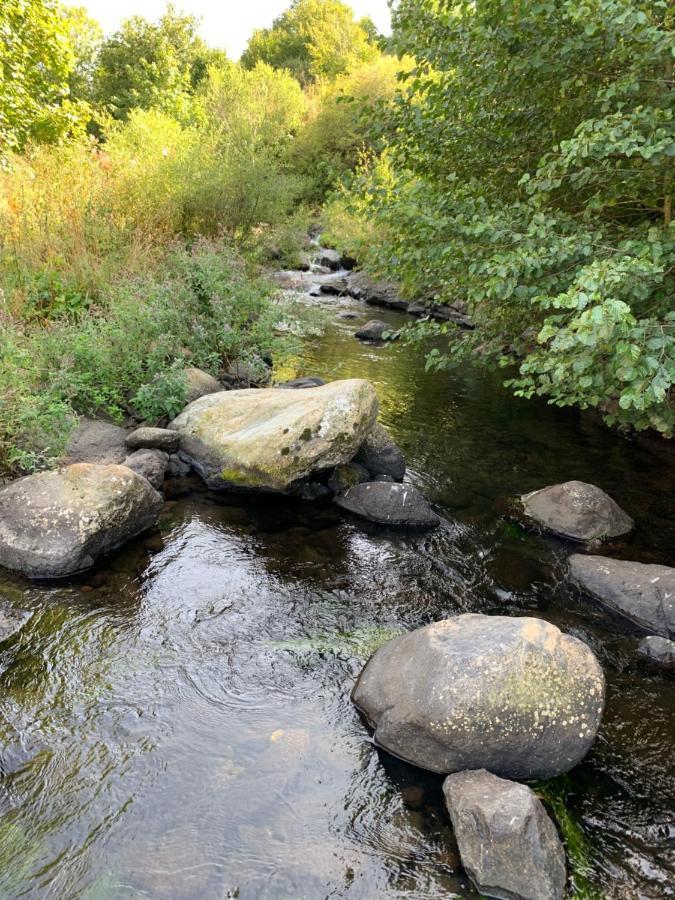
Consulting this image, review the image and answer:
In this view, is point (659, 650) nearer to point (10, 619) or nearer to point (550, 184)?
point (550, 184)

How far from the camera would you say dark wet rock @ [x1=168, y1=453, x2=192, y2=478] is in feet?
24.7

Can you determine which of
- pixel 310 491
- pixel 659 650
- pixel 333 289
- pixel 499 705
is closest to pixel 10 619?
pixel 310 491

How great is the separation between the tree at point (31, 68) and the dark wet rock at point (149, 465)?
31.8 ft

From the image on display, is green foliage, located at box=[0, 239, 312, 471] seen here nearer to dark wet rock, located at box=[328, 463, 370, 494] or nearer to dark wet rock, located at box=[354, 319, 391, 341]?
dark wet rock, located at box=[328, 463, 370, 494]

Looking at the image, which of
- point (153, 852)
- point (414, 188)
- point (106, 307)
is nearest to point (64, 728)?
point (153, 852)

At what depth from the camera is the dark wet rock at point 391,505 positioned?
262 inches

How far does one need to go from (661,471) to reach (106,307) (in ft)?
29.2

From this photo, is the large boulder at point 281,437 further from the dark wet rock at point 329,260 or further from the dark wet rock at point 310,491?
the dark wet rock at point 329,260

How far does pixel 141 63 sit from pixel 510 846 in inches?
1831

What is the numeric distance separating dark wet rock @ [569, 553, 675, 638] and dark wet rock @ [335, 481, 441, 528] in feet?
5.60

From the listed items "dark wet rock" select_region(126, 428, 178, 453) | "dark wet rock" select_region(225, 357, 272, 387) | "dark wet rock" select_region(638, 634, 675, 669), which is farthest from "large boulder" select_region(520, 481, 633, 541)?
"dark wet rock" select_region(225, 357, 272, 387)

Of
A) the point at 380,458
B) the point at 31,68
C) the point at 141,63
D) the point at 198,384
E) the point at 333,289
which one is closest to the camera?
the point at 380,458

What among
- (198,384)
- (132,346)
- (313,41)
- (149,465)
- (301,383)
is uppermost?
(313,41)

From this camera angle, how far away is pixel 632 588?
5199mm
